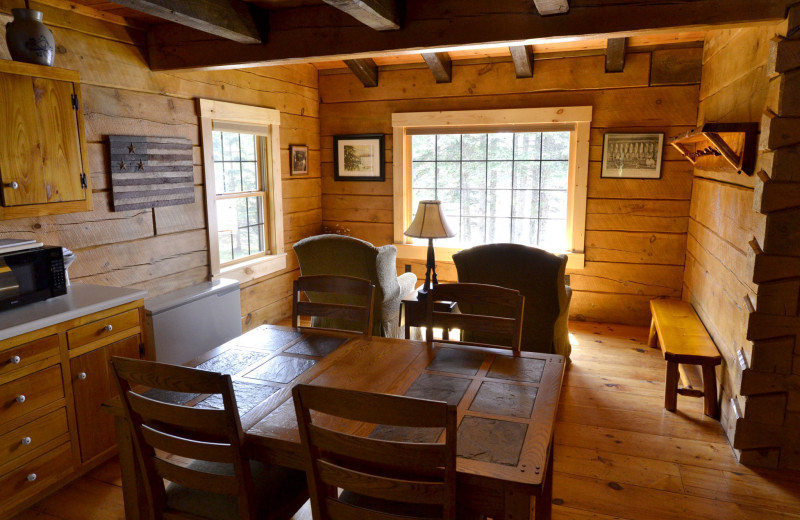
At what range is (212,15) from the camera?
9.18ft

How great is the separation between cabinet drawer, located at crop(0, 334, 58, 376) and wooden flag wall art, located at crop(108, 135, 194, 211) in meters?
1.20

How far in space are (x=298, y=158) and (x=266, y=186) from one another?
0.56m

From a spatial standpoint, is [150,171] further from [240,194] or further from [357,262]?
[357,262]

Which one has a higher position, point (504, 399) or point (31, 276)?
point (31, 276)

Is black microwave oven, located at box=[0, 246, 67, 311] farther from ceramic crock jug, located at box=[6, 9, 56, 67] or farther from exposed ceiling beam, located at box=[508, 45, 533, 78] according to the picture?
exposed ceiling beam, located at box=[508, 45, 533, 78]

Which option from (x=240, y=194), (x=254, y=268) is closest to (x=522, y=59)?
(x=240, y=194)

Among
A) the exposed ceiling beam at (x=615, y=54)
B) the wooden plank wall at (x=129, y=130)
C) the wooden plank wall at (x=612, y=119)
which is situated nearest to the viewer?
the wooden plank wall at (x=129, y=130)

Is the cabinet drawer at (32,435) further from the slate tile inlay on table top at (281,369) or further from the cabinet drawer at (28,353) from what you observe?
the slate tile inlay on table top at (281,369)

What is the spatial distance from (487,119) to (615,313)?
2.15 metres

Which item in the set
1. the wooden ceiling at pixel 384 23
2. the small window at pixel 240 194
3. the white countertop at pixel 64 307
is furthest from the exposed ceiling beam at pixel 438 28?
the white countertop at pixel 64 307

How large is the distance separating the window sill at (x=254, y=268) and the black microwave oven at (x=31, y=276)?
1.56m

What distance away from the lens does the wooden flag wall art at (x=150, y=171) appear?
3248 mm

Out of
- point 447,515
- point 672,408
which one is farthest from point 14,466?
point 672,408

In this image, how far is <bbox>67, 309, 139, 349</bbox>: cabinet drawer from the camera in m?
2.42
